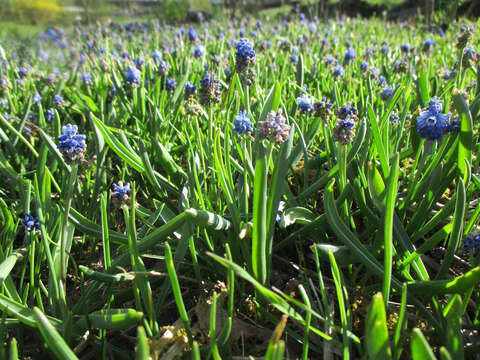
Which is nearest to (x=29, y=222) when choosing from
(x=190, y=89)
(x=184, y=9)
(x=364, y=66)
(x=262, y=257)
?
(x=262, y=257)

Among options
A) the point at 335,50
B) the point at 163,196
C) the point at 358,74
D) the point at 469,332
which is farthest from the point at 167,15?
the point at 469,332

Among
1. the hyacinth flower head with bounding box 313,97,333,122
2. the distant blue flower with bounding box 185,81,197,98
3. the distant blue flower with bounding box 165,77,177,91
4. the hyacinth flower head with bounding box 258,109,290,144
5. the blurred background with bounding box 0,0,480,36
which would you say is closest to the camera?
the hyacinth flower head with bounding box 258,109,290,144

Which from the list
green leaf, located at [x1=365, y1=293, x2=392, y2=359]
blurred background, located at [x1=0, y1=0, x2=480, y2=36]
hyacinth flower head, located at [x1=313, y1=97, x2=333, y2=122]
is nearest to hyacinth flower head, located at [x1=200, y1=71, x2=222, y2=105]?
hyacinth flower head, located at [x1=313, y1=97, x2=333, y2=122]

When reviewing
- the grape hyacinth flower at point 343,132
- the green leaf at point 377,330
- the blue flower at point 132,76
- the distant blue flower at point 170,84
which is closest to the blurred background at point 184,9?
the distant blue flower at point 170,84

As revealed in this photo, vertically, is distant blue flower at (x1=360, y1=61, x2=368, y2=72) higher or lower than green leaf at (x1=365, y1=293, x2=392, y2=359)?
higher

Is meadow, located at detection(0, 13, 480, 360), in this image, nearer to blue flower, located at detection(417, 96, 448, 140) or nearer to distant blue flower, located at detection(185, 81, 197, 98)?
blue flower, located at detection(417, 96, 448, 140)

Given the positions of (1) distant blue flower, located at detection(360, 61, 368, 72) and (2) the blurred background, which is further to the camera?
(2) the blurred background

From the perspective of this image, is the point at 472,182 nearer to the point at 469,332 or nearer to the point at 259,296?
the point at 469,332
